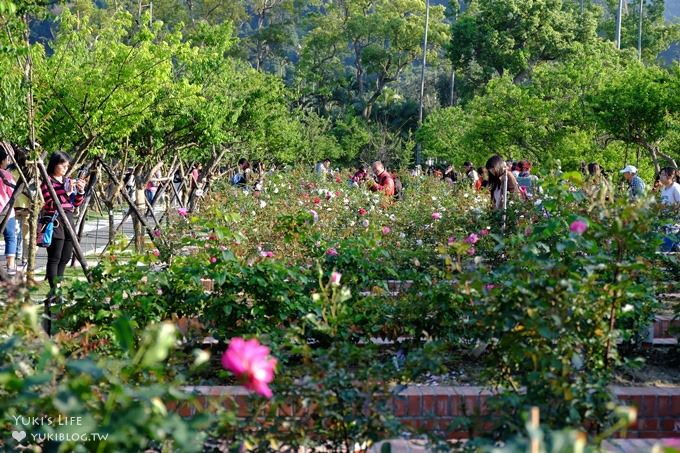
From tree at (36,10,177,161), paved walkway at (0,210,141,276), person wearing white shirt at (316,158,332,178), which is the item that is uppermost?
tree at (36,10,177,161)

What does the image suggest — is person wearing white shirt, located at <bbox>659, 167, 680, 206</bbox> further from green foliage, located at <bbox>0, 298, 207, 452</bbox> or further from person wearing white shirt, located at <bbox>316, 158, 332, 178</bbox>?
green foliage, located at <bbox>0, 298, 207, 452</bbox>

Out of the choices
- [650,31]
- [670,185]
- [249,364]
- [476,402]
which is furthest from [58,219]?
[650,31]

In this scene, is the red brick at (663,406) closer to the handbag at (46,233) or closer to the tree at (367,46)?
the handbag at (46,233)

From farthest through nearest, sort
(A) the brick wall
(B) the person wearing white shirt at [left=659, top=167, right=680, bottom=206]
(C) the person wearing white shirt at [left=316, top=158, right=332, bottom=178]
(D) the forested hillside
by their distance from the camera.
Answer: (C) the person wearing white shirt at [left=316, top=158, right=332, bottom=178] < (B) the person wearing white shirt at [left=659, top=167, right=680, bottom=206] < (D) the forested hillside < (A) the brick wall

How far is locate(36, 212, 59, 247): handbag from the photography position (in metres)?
7.23

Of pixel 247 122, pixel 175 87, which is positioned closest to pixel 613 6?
pixel 247 122

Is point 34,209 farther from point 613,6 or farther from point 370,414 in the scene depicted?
point 613,6

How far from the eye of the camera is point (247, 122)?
19.8 meters

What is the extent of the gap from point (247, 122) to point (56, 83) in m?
10.3

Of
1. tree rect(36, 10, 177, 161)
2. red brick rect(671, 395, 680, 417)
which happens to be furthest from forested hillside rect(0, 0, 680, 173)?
red brick rect(671, 395, 680, 417)

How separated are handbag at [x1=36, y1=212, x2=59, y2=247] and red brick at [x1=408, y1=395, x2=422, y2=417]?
4.09m

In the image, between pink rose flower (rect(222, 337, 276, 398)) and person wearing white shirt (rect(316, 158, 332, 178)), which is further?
person wearing white shirt (rect(316, 158, 332, 178))

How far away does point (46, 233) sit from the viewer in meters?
7.25

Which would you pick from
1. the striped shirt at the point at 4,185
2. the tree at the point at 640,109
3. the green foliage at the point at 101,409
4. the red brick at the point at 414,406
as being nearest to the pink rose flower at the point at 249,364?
the green foliage at the point at 101,409
